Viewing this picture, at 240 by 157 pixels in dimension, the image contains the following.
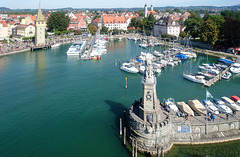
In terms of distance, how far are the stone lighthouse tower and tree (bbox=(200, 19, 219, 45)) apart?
167 ft

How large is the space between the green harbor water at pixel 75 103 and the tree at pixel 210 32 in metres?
8.34

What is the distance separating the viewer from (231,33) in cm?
6178

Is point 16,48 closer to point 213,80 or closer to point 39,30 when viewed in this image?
point 39,30

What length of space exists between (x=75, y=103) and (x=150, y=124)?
646 inches

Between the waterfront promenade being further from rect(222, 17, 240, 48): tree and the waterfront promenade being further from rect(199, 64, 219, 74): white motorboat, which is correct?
rect(222, 17, 240, 48): tree

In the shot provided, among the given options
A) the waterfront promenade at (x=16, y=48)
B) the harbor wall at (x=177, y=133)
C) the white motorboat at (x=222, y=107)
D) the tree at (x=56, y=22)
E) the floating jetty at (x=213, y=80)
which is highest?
the tree at (x=56, y=22)

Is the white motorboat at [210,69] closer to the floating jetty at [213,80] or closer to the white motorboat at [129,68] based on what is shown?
the floating jetty at [213,80]

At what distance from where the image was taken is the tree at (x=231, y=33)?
2424 inches

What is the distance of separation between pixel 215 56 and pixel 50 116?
162 ft

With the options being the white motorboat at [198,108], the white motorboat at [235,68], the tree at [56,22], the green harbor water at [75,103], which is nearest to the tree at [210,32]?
the green harbor water at [75,103]

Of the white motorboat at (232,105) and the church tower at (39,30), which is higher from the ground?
the church tower at (39,30)

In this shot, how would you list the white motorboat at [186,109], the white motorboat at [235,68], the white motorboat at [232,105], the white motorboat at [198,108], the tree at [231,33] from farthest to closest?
the tree at [231,33] → the white motorboat at [235,68] → the white motorboat at [232,105] → the white motorboat at [198,108] → the white motorboat at [186,109]

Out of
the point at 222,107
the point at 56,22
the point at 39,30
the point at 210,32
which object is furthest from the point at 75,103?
the point at 56,22

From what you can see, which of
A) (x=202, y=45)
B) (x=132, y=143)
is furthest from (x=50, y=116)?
(x=202, y=45)
